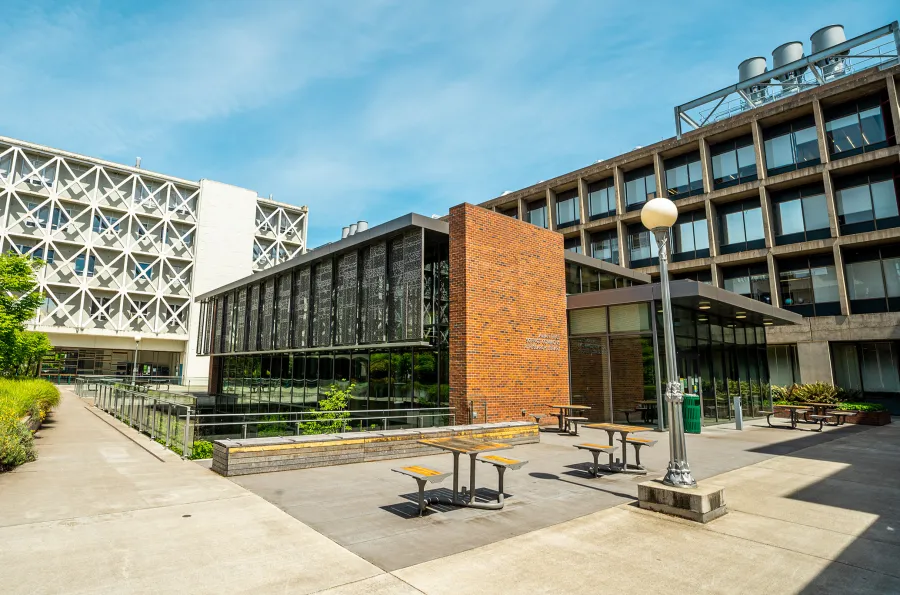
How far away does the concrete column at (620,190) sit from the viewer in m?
37.2

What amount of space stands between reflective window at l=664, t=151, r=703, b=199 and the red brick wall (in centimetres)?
2249

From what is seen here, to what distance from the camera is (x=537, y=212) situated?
4397 cm

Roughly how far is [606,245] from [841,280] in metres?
15.3

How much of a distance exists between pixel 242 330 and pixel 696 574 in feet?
85.5

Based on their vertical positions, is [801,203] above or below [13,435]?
above

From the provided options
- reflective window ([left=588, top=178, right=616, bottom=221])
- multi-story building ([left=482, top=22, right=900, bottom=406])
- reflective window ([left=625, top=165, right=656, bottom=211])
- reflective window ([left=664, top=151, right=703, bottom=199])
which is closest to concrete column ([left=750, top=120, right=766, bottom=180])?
multi-story building ([left=482, top=22, right=900, bottom=406])

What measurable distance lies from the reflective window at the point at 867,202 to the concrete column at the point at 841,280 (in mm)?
1608

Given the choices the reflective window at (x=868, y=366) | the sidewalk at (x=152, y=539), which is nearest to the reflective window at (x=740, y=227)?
the reflective window at (x=868, y=366)

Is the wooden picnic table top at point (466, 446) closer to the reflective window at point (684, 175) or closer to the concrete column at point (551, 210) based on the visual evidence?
the reflective window at point (684, 175)

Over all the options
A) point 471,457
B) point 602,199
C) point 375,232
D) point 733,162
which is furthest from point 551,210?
point 471,457

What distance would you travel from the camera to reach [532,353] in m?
15.5

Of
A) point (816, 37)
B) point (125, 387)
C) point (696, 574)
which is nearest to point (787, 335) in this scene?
point (816, 37)

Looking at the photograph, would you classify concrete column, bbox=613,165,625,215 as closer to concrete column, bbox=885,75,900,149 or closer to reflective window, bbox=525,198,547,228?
reflective window, bbox=525,198,547,228

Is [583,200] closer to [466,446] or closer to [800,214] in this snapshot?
[800,214]
